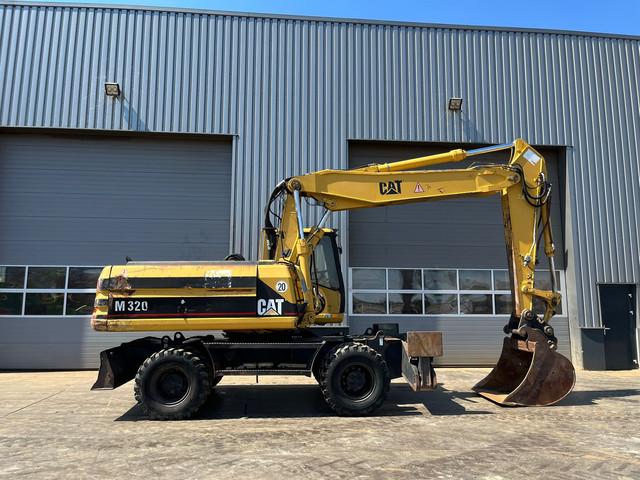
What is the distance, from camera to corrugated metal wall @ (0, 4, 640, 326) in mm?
13617

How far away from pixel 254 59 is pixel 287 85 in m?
1.22

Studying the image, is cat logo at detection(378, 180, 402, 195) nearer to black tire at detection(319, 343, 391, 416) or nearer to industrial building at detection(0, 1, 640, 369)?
black tire at detection(319, 343, 391, 416)

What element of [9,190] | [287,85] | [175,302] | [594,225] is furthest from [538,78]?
[9,190]

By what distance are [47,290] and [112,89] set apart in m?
5.71

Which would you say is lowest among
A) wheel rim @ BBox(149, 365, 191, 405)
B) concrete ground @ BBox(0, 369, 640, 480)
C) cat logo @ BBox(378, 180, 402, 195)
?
concrete ground @ BBox(0, 369, 640, 480)

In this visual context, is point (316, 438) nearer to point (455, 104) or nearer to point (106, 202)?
point (106, 202)

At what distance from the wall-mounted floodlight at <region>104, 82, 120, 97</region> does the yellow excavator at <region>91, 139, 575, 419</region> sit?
716cm

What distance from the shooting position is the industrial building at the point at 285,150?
44.1 ft

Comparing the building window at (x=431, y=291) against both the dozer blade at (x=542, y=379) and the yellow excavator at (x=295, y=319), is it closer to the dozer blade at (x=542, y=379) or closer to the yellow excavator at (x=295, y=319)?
the yellow excavator at (x=295, y=319)

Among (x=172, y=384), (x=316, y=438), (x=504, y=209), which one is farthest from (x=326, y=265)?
(x=504, y=209)

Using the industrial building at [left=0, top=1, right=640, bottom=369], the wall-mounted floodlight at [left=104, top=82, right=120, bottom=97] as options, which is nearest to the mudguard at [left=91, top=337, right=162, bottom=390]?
the industrial building at [left=0, top=1, right=640, bottom=369]

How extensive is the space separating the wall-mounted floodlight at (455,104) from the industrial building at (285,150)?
43 millimetres

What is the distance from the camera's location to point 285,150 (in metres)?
13.8

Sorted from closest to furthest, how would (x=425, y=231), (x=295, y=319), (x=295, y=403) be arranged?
(x=295, y=319), (x=295, y=403), (x=425, y=231)
